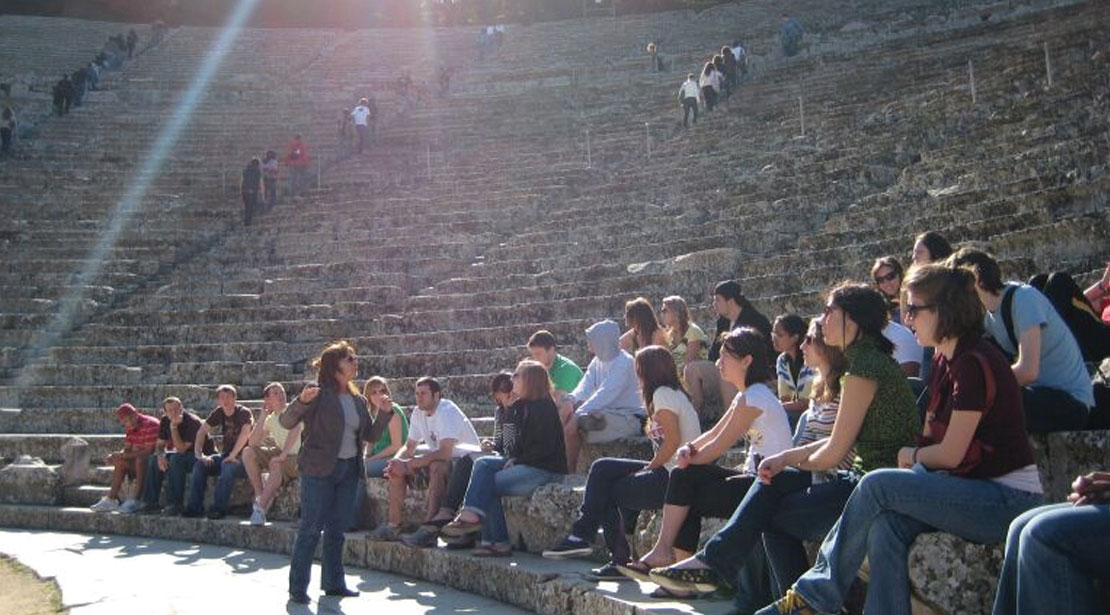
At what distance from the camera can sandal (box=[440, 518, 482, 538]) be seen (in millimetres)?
5848

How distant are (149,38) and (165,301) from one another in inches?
758

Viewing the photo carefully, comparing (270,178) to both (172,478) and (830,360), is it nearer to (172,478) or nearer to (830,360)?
(172,478)

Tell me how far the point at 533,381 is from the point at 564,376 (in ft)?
5.07

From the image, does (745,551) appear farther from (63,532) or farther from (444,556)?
(63,532)

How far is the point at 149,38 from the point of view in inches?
1150

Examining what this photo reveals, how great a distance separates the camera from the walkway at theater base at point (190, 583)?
539 cm

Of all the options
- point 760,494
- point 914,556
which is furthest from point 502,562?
point 914,556

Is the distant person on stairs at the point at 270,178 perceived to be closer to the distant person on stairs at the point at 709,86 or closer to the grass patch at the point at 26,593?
the distant person on stairs at the point at 709,86

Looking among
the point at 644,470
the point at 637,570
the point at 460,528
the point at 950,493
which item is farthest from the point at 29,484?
the point at 950,493

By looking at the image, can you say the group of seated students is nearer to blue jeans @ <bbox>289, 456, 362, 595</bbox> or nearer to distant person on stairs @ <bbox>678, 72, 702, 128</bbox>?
blue jeans @ <bbox>289, 456, 362, 595</bbox>

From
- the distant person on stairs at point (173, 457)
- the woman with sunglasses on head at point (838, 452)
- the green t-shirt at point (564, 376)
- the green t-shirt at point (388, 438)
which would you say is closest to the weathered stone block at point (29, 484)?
the distant person on stairs at point (173, 457)

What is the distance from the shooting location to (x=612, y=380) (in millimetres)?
6633

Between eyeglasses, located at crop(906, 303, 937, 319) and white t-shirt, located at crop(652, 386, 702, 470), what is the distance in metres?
1.64

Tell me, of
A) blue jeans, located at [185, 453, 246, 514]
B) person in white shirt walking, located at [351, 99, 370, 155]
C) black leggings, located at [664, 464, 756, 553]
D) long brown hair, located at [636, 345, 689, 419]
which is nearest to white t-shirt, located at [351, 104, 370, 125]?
person in white shirt walking, located at [351, 99, 370, 155]
